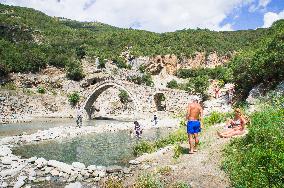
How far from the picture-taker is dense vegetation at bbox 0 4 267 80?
76938 millimetres

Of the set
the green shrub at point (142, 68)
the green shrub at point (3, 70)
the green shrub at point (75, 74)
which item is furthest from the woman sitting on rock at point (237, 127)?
the green shrub at point (142, 68)

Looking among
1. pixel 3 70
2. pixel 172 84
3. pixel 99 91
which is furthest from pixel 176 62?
pixel 99 91

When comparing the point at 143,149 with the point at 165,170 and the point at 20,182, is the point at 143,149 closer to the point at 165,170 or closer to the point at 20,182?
the point at 20,182

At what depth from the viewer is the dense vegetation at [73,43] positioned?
252 feet

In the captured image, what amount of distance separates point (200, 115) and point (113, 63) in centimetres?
7850

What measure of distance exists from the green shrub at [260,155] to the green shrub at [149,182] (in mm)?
1910

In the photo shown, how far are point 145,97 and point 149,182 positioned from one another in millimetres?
44021

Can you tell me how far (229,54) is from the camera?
4343 inches

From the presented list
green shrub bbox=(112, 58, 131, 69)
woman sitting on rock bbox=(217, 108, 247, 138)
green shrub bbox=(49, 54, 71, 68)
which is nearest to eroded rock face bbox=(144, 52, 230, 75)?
green shrub bbox=(112, 58, 131, 69)

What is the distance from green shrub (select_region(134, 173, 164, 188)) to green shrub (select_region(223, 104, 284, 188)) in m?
1.91

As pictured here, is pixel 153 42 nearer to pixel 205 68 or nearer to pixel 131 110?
→ pixel 205 68

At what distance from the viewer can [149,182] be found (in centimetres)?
1074

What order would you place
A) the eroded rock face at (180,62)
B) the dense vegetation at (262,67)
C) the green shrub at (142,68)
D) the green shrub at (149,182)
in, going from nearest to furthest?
the green shrub at (149,182) < the dense vegetation at (262,67) < the green shrub at (142,68) < the eroded rock face at (180,62)

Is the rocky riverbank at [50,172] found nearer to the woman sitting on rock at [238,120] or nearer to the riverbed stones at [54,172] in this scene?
the riverbed stones at [54,172]
